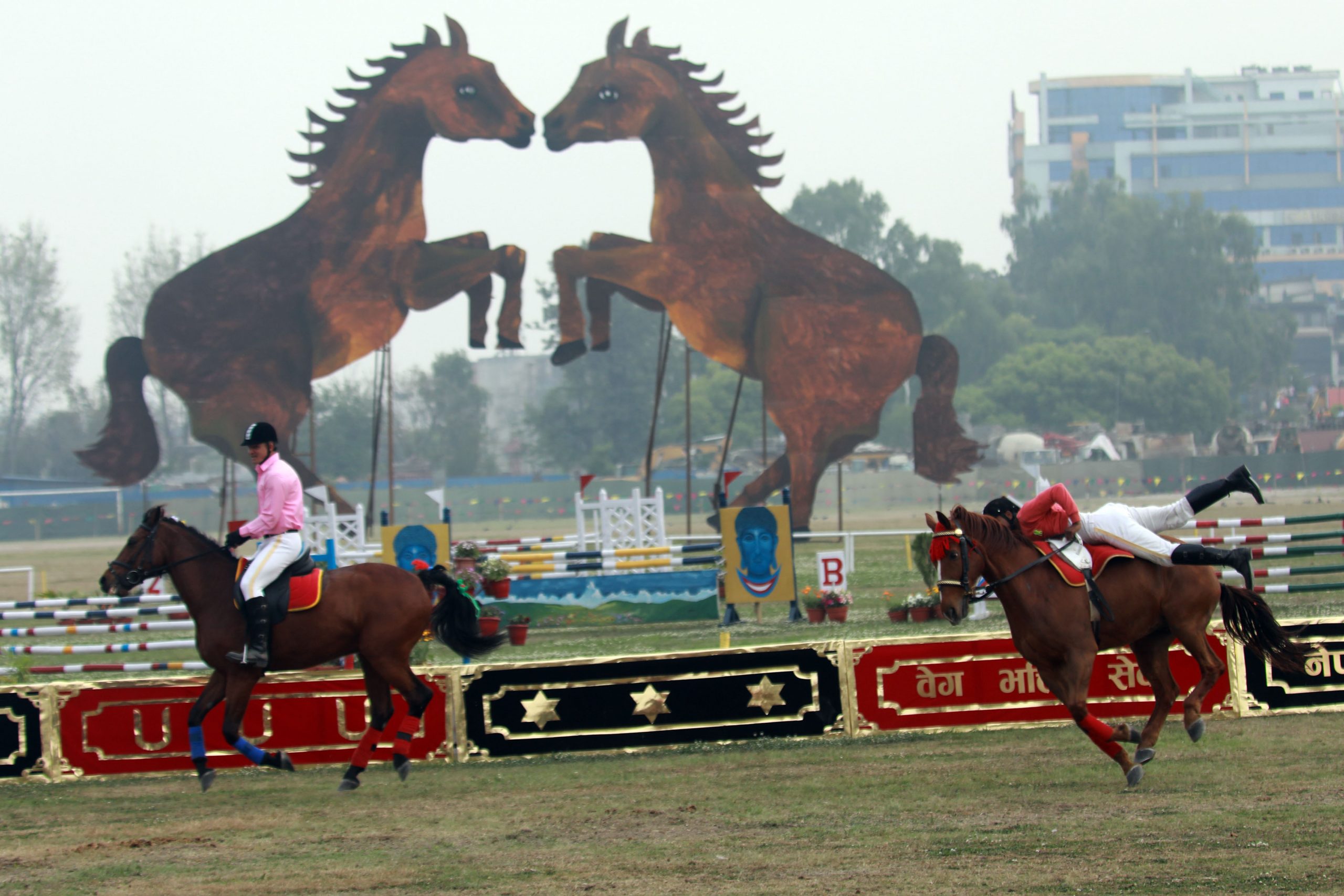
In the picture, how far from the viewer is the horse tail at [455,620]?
9141 mm

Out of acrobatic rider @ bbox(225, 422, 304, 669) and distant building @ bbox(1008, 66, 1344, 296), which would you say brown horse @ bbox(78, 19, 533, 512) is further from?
distant building @ bbox(1008, 66, 1344, 296)

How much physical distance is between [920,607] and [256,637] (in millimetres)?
10091

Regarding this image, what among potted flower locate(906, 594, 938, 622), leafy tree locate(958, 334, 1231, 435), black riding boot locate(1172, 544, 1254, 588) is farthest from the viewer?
leafy tree locate(958, 334, 1231, 435)

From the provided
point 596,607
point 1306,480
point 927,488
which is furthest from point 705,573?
point 1306,480

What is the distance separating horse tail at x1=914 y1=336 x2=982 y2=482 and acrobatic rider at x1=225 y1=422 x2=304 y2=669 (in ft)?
77.8

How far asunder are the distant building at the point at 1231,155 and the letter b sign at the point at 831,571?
11559cm

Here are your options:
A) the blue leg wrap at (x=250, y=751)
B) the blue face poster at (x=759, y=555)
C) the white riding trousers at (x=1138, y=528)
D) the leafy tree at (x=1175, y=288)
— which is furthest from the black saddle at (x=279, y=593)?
the leafy tree at (x=1175, y=288)

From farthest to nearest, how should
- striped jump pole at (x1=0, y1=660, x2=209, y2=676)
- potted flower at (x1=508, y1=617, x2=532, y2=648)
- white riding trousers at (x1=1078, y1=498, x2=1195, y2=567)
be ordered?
1. potted flower at (x1=508, y1=617, x2=532, y2=648)
2. striped jump pole at (x1=0, y1=660, x2=209, y2=676)
3. white riding trousers at (x1=1078, y1=498, x2=1195, y2=567)

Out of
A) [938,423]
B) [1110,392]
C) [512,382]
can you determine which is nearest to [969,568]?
[938,423]

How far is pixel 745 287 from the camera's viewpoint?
30000 millimetres

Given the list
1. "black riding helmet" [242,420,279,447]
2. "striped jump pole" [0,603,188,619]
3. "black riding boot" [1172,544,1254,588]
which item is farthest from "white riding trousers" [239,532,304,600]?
"black riding boot" [1172,544,1254,588]

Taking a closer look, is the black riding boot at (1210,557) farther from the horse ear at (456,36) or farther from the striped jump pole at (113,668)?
the horse ear at (456,36)

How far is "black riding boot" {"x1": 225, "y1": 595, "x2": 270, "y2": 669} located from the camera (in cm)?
814

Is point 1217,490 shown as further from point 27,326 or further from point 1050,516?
point 27,326
